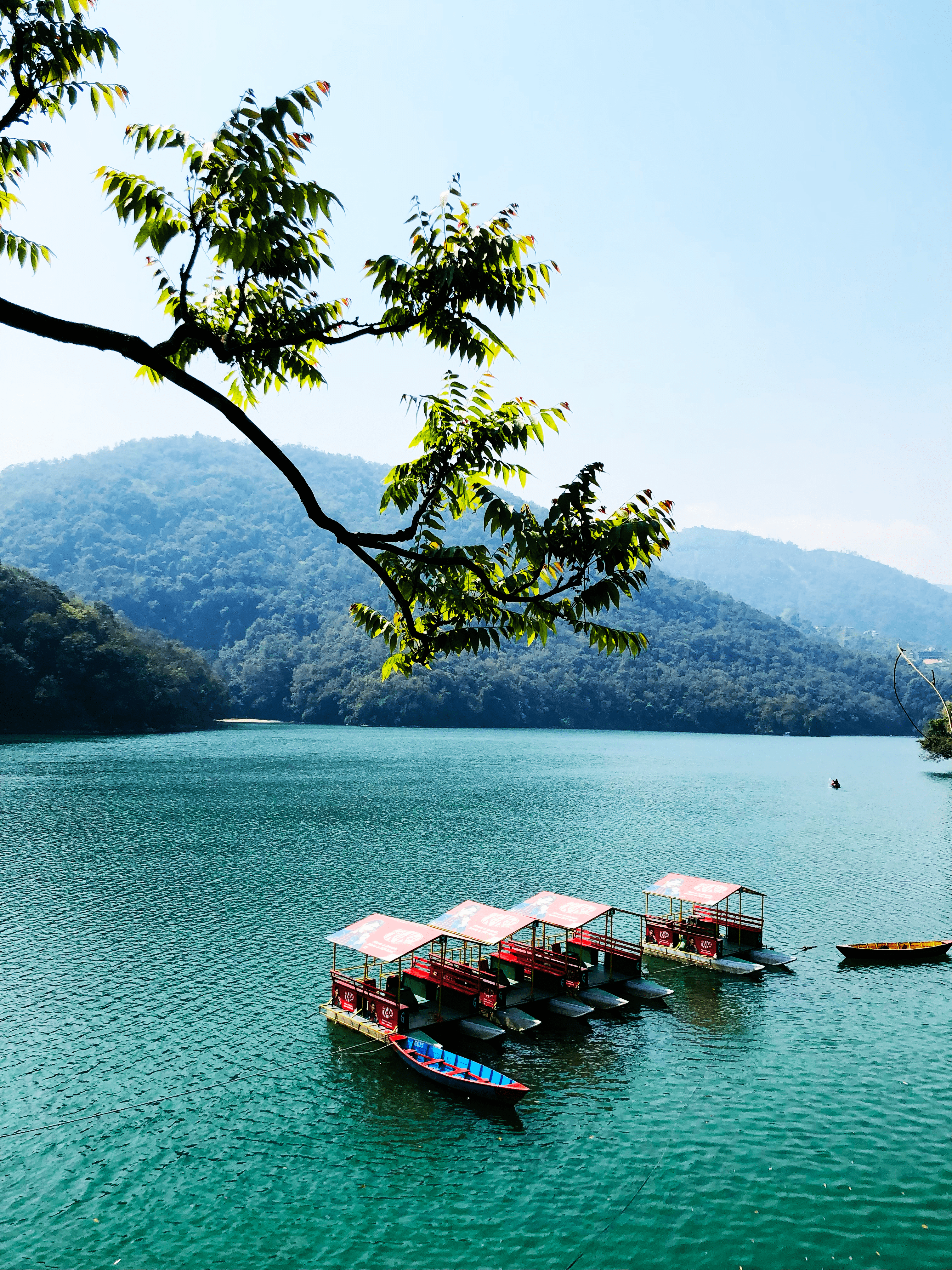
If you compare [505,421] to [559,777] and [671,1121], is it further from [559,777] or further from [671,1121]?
[559,777]

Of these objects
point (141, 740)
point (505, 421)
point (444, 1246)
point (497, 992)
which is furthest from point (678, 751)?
point (505, 421)

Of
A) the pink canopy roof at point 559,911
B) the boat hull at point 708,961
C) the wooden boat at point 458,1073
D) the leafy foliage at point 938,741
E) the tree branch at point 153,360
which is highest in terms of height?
the tree branch at point 153,360

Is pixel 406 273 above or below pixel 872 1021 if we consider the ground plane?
above

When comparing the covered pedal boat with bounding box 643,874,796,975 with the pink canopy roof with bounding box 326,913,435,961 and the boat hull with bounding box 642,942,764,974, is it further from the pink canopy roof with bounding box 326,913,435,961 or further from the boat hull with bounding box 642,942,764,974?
the pink canopy roof with bounding box 326,913,435,961

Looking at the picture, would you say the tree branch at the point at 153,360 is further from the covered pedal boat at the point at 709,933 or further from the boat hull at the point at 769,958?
the boat hull at the point at 769,958

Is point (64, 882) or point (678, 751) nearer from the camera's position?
point (64, 882)

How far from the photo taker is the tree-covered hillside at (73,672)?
127438 mm

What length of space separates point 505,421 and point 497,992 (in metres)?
26.8

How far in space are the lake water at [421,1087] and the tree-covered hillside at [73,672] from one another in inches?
2899

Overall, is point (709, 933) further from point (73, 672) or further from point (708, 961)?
point (73, 672)

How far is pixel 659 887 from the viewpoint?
40344 millimetres

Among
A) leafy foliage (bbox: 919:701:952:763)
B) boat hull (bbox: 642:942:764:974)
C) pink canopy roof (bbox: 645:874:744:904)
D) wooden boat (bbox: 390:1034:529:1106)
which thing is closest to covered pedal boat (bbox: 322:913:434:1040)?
wooden boat (bbox: 390:1034:529:1106)

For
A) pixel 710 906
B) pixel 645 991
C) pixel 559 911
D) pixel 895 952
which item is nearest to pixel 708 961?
pixel 710 906

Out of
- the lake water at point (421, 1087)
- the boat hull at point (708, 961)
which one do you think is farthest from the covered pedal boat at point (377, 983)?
the boat hull at point (708, 961)
